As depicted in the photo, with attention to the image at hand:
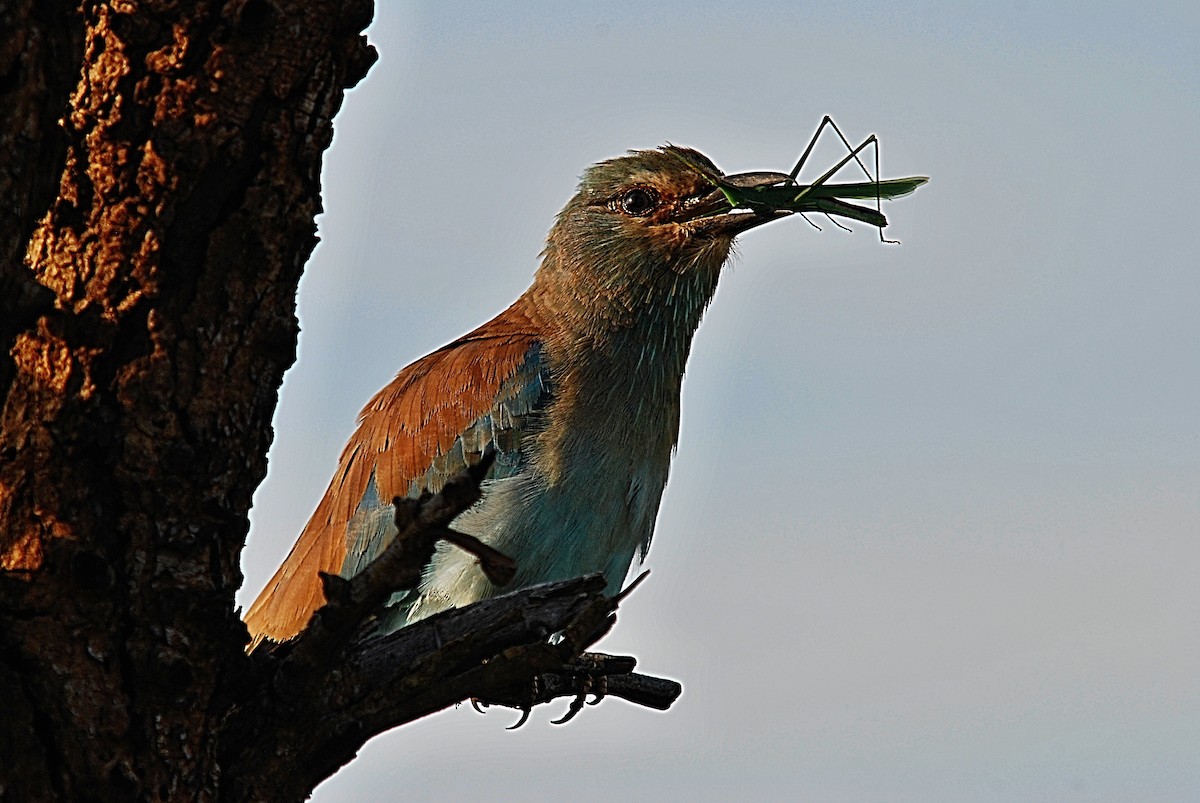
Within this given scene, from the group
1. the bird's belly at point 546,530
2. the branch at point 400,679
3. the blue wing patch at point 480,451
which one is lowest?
the branch at point 400,679

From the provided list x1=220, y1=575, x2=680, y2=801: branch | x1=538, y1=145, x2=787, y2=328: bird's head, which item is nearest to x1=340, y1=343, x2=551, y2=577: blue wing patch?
x1=538, y1=145, x2=787, y2=328: bird's head

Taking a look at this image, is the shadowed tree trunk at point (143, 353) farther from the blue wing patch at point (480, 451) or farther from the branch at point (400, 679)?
the blue wing patch at point (480, 451)

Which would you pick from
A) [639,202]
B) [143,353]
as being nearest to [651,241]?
[639,202]

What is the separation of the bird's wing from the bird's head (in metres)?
0.46

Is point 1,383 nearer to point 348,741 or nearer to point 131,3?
point 131,3

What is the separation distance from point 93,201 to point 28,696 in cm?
94

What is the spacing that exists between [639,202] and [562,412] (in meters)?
1.37

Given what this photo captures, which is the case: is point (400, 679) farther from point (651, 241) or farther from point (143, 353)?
point (651, 241)

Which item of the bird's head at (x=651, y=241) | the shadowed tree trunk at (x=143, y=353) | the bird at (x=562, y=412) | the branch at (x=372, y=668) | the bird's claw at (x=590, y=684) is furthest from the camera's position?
the bird's head at (x=651, y=241)

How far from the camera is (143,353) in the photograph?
2.78 m

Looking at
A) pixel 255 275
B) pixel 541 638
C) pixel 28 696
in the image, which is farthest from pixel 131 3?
pixel 541 638

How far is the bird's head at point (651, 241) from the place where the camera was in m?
6.75

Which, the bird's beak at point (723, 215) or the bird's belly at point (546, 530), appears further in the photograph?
the bird's beak at point (723, 215)

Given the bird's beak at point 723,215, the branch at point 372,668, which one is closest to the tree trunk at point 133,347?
the branch at point 372,668
